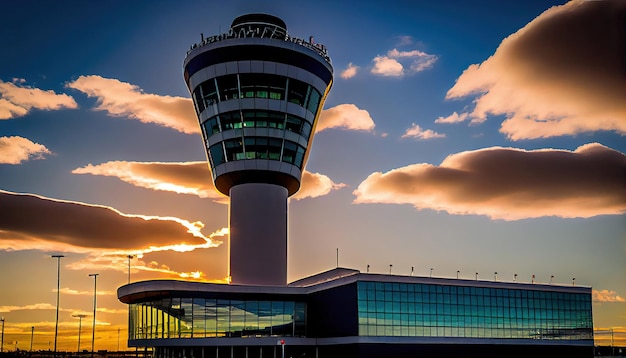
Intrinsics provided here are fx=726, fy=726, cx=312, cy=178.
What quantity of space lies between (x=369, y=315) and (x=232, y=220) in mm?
23913

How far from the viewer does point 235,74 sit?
3366 inches

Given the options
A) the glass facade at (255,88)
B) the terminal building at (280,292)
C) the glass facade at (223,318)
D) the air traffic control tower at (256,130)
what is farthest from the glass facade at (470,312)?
the glass facade at (255,88)

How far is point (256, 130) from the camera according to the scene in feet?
277

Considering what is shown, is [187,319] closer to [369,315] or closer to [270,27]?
[369,315]

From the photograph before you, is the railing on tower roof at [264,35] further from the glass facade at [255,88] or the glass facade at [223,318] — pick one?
the glass facade at [223,318]

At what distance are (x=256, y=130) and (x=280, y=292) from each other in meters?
19.4

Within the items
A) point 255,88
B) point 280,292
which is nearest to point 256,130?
point 255,88

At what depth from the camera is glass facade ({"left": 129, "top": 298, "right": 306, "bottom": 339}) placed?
2933 inches

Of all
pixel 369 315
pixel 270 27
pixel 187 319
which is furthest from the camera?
pixel 270 27

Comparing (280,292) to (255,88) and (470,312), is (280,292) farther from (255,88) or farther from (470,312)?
(255,88)

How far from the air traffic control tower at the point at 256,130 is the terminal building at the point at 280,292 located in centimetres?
13

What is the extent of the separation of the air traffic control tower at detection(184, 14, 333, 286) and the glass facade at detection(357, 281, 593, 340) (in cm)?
1713

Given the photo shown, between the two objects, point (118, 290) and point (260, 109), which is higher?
point (260, 109)

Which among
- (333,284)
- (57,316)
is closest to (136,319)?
(333,284)
